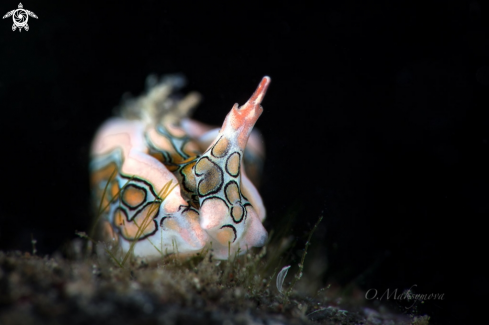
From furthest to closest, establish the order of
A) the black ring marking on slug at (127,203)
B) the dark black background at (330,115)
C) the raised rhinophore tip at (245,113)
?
the dark black background at (330,115) → the black ring marking on slug at (127,203) → the raised rhinophore tip at (245,113)

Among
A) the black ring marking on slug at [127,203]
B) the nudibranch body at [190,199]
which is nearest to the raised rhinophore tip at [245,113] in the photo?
the nudibranch body at [190,199]

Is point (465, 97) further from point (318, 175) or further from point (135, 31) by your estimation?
point (135, 31)

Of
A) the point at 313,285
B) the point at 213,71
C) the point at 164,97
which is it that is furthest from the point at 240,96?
the point at 313,285

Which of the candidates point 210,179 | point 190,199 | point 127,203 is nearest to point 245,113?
point 210,179

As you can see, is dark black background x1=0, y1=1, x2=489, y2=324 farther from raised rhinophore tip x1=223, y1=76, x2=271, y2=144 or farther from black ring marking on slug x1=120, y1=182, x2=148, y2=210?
black ring marking on slug x1=120, y1=182, x2=148, y2=210

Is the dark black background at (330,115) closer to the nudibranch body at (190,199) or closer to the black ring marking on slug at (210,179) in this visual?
the nudibranch body at (190,199)

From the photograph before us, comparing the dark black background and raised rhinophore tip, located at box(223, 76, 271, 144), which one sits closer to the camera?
raised rhinophore tip, located at box(223, 76, 271, 144)

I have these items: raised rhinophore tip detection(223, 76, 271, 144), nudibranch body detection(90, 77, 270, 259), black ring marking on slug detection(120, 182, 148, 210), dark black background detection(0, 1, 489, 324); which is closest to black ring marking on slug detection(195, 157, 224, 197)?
nudibranch body detection(90, 77, 270, 259)

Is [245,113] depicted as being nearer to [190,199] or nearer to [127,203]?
[190,199]
